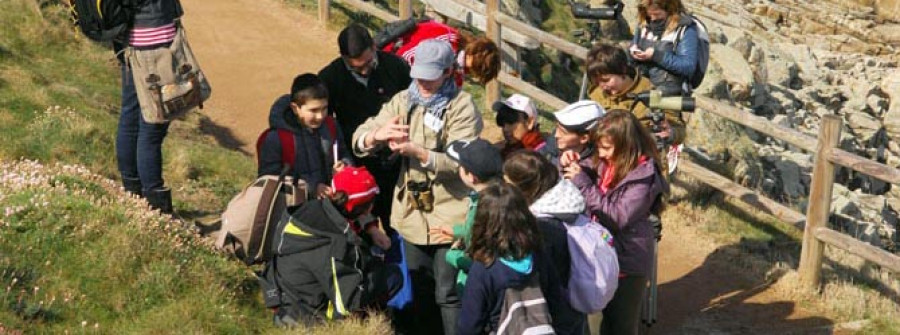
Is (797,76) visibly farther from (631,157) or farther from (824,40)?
(631,157)

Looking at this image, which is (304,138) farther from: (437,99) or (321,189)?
(437,99)

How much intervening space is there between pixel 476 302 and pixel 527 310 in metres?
0.23

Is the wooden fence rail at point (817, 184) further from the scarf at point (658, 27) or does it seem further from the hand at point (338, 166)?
the hand at point (338, 166)

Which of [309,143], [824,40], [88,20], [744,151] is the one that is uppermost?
[88,20]

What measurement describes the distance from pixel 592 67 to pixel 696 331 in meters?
2.33

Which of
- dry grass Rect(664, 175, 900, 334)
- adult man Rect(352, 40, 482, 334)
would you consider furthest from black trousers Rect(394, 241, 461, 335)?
dry grass Rect(664, 175, 900, 334)

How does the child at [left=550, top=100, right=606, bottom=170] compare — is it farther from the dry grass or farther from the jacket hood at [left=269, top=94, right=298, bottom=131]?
the dry grass

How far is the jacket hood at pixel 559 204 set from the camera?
17.3ft

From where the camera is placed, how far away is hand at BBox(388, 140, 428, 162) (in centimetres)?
584

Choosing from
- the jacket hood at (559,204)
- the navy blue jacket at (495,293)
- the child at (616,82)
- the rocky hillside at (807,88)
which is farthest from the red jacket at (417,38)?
the rocky hillside at (807,88)

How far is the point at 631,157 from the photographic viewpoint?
5957 mm

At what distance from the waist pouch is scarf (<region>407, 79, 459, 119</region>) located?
1.47 m

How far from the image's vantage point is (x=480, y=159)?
17.9 feet

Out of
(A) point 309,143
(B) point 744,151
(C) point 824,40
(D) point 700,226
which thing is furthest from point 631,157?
(C) point 824,40
